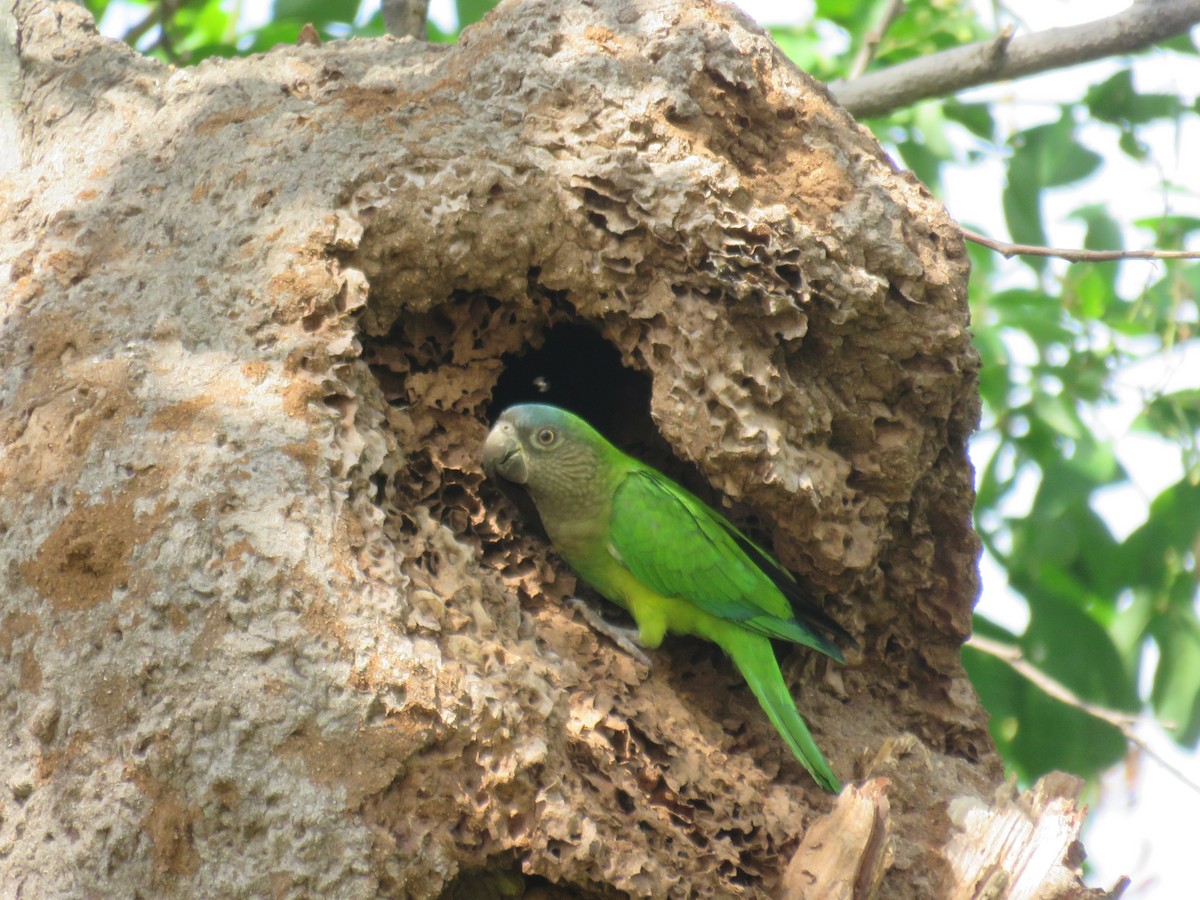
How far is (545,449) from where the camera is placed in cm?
428

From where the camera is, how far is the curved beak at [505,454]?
13.3 feet

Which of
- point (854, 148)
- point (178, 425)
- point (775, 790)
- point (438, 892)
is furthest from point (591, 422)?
point (438, 892)

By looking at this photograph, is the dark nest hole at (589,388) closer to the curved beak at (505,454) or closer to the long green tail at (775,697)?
the curved beak at (505,454)

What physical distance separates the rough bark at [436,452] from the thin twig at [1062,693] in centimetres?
82

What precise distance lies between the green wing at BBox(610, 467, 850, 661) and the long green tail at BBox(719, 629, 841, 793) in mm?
73

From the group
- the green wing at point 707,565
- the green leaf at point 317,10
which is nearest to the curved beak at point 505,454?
the green wing at point 707,565

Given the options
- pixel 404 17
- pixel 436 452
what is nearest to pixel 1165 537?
pixel 436 452

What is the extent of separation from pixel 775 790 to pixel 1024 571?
2.48 m

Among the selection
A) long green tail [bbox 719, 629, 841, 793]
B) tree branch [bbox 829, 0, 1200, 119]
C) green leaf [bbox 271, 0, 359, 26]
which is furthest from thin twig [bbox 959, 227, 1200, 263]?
green leaf [bbox 271, 0, 359, 26]

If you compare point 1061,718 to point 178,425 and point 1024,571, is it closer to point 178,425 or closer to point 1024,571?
point 1024,571

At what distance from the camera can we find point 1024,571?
5.64 metres

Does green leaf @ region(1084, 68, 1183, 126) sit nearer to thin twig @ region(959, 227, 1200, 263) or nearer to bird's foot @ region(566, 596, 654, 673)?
thin twig @ region(959, 227, 1200, 263)

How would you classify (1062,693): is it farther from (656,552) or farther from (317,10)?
(317,10)

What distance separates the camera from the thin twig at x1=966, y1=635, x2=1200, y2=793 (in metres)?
4.86
